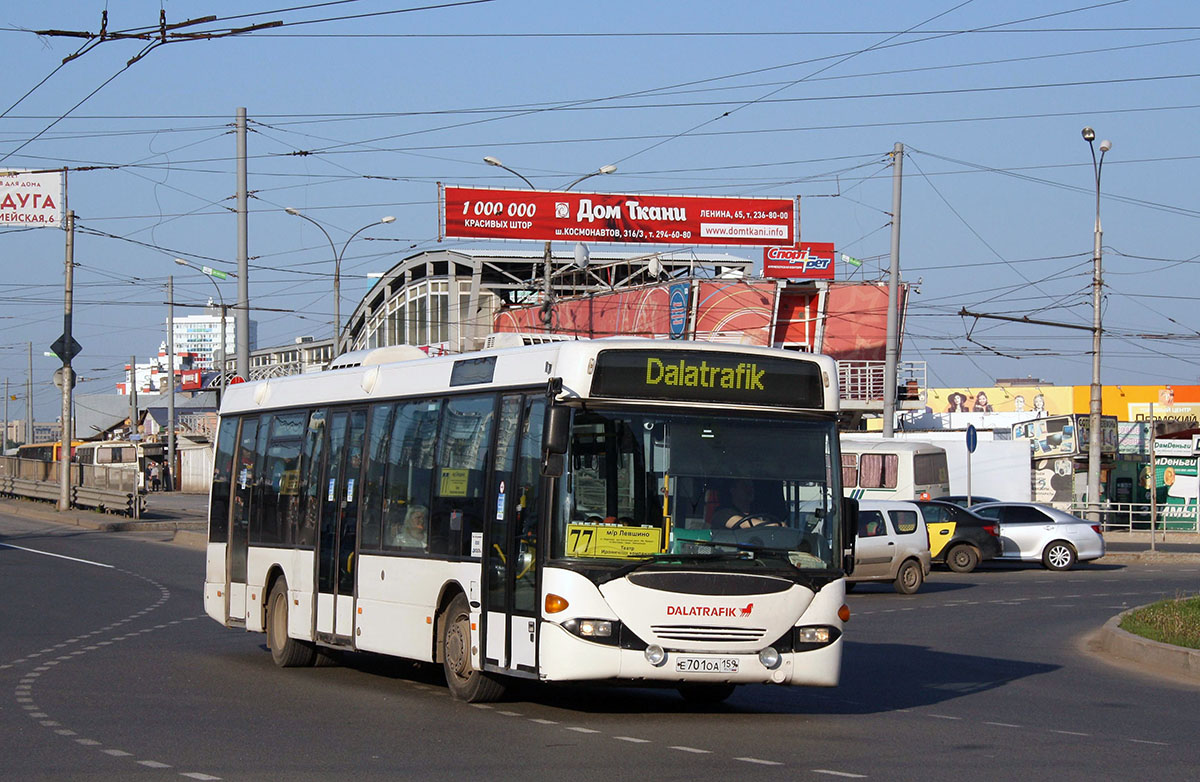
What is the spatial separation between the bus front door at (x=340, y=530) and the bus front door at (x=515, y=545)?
8.46 feet

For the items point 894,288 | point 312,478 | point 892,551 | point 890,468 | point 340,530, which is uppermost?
point 894,288

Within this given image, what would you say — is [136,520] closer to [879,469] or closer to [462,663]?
[879,469]

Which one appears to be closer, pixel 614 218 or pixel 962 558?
pixel 962 558

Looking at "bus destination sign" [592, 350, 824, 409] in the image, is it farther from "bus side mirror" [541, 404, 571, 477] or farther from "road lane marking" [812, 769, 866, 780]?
"road lane marking" [812, 769, 866, 780]

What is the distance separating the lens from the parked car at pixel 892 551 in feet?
84.5

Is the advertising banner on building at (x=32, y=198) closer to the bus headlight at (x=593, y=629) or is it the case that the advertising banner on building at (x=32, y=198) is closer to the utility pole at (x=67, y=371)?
the utility pole at (x=67, y=371)

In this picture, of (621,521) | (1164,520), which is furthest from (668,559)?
(1164,520)

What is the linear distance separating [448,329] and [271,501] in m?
55.3

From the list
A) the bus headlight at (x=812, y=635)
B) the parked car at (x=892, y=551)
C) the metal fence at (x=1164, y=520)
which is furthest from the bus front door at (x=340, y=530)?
the metal fence at (x=1164, y=520)

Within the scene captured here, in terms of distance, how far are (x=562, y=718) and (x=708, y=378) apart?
270 cm

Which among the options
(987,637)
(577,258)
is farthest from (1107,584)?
(577,258)

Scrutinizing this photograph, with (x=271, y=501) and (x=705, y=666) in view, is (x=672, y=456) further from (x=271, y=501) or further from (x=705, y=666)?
(x=271, y=501)

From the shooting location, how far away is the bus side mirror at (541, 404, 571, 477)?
10.1 meters

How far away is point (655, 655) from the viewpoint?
10.2m
